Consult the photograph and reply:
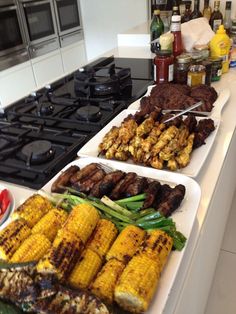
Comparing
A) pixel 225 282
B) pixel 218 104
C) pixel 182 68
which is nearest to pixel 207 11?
pixel 182 68

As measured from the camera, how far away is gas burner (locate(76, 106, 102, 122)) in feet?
3.45

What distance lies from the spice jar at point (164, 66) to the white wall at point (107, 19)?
1.85 metres

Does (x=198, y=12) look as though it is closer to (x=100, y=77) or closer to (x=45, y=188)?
(x=100, y=77)

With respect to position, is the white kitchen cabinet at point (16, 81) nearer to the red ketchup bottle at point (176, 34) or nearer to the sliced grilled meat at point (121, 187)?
the red ketchup bottle at point (176, 34)

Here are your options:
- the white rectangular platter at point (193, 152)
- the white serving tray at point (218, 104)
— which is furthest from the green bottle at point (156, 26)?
the white rectangular platter at point (193, 152)

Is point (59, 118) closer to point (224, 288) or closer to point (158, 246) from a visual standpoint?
point (158, 246)

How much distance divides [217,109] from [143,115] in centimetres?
27

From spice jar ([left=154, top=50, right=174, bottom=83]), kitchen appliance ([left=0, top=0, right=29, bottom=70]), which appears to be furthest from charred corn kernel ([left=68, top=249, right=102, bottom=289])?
kitchen appliance ([left=0, top=0, right=29, bottom=70])

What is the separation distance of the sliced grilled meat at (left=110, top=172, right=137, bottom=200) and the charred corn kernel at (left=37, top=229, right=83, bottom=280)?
182mm

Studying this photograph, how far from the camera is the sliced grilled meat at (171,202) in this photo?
0.65 metres

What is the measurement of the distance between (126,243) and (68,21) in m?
2.95

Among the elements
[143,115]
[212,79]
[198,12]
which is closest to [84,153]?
[143,115]

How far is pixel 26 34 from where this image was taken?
2596 millimetres

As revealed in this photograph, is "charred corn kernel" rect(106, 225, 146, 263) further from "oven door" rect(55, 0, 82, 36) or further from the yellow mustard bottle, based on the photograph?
"oven door" rect(55, 0, 82, 36)
